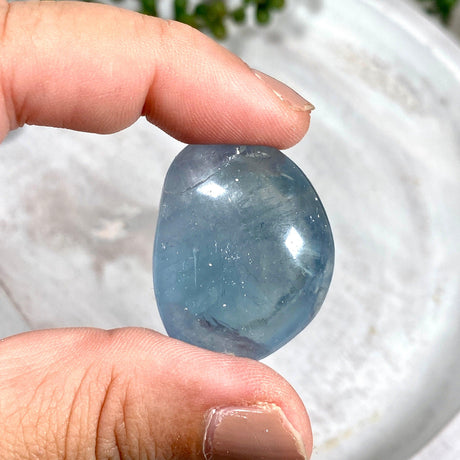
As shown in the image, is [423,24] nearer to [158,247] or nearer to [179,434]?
[158,247]

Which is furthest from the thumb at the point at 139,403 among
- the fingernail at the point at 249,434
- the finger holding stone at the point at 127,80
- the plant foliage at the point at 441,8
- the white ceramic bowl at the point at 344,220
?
the plant foliage at the point at 441,8

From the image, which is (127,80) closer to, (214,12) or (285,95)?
(285,95)

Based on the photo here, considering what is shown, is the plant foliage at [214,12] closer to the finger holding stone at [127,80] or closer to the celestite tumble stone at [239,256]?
the finger holding stone at [127,80]

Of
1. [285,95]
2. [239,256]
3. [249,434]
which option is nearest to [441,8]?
[285,95]

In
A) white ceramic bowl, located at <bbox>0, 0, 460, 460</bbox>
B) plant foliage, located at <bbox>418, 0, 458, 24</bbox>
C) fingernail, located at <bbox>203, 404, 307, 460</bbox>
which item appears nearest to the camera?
fingernail, located at <bbox>203, 404, 307, 460</bbox>

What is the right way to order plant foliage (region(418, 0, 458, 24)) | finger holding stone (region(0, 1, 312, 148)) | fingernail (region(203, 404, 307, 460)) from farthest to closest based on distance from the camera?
1. plant foliage (region(418, 0, 458, 24))
2. finger holding stone (region(0, 1, 312, 148))
3. fingernail (region(203, 404, 307, 460))

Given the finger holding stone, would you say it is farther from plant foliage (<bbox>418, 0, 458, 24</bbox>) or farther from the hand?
plant foliage (<bbox>418, 0, 458, 24</bbox>)

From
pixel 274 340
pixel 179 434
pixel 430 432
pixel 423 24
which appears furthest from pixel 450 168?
pixel 179 434

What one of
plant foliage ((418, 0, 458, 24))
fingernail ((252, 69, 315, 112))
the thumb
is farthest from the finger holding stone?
plant foliage ((418, 0, 458, 24))
